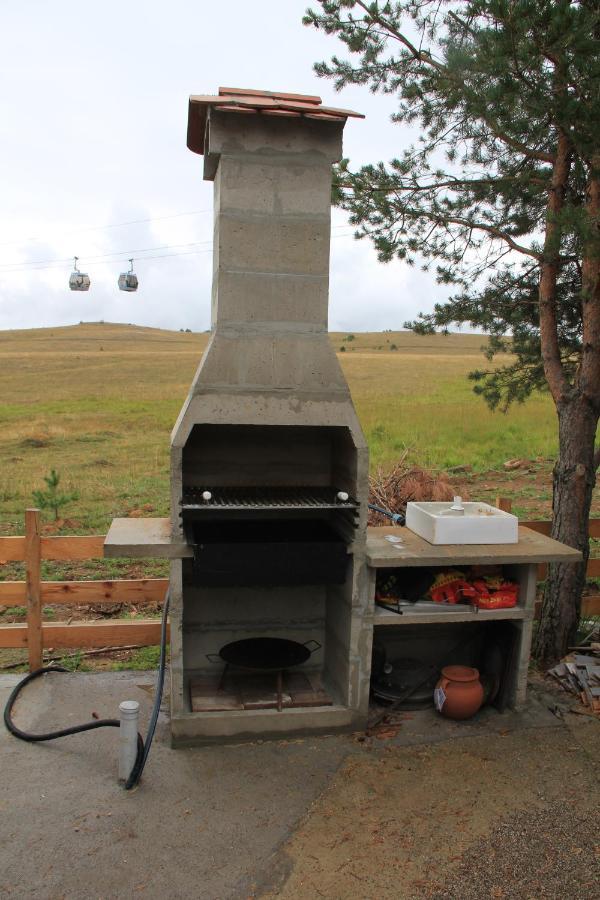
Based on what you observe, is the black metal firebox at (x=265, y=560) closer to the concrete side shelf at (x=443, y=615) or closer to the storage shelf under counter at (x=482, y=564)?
the storage shelf under counter at (x=482, y=564)

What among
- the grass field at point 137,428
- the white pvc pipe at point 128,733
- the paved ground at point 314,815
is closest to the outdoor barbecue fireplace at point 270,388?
the paved ground at point 314,815

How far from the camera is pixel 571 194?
6234mm

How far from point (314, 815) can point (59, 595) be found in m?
2.65

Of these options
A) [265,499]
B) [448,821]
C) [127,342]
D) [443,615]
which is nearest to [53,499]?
[265,499]

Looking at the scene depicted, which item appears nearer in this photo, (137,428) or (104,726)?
(104,726)

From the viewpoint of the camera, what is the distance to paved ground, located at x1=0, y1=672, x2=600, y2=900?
139 inches

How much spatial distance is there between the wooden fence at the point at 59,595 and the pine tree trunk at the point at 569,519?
10.6 ft

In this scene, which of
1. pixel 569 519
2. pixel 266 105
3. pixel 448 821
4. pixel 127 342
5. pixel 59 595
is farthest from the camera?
pixel 127 342

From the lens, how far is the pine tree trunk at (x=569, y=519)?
19.7ft

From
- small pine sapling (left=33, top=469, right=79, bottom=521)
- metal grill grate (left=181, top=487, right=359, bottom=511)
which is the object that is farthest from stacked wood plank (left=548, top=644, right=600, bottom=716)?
small pine sapling (left=33, top=469, right=79, bottom=521)

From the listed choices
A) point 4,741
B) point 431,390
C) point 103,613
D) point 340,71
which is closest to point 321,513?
point 4,741

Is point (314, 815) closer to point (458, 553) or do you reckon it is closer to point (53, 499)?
point (458, 553)

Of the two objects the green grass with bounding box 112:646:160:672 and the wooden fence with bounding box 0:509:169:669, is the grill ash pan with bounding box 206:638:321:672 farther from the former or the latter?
the green grass with bounding box 112:646:160:672

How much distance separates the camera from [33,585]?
550 cm
